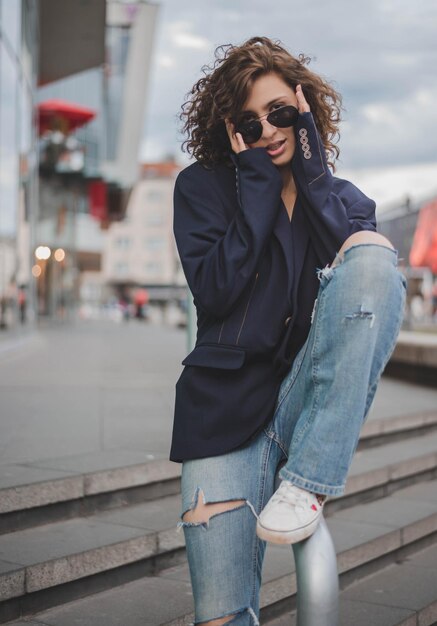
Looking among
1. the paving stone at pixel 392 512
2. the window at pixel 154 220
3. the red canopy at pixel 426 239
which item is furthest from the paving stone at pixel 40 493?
the window at pixel 154 220

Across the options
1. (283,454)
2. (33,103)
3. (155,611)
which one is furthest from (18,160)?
(283,454)

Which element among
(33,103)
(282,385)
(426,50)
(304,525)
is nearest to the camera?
(304,525)

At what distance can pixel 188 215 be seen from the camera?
1938 mm

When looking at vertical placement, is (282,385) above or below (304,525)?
above

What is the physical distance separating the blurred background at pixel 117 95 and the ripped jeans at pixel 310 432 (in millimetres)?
421

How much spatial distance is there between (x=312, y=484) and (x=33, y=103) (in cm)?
1716

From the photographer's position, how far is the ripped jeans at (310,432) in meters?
1.59

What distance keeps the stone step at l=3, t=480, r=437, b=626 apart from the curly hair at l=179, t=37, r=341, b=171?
1.73 meters

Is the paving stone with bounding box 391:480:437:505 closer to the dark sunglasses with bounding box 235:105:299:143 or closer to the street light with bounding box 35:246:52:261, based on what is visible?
the dark sunglasses with bounding box 235:105:299:143

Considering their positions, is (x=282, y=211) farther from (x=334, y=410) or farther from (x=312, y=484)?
(x=312, y=484)

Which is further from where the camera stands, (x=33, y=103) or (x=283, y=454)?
(x=33, y=103)

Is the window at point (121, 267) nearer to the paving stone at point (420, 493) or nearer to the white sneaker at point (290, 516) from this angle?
the paving stone at point (420, 493)

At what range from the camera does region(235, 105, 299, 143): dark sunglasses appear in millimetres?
1905

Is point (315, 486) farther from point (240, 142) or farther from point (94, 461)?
point (94, 461)
